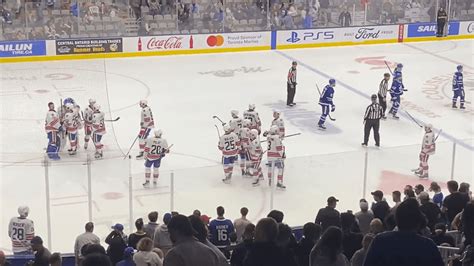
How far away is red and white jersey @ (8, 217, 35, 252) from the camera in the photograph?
9.45m

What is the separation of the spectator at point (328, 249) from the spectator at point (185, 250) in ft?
2.87

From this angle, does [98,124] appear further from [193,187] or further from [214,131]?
[193,187]

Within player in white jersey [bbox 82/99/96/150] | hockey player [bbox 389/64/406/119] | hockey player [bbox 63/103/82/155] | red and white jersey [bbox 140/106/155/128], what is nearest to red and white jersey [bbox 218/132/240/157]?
red and white jersey [bbox 140/106/155/128]

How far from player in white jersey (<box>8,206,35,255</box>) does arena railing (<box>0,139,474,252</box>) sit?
0.45 meters

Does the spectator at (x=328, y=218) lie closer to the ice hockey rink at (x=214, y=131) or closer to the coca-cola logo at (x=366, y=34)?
the ice hockey rink at (x=214, y=131)

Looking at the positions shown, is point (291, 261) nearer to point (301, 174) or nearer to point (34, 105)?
point (301, 174)

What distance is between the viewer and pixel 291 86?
60.2 ft

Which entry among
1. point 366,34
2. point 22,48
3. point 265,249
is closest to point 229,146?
point 265,249

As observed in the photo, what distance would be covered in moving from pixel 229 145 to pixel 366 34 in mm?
13729

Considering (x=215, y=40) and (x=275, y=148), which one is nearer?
(x=275, y=148)

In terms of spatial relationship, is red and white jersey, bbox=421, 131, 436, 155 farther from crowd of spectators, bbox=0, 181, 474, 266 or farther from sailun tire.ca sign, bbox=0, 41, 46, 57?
sailun tire.ca sign, bbox=0, 41, 46, 57

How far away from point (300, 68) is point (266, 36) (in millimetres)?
2531

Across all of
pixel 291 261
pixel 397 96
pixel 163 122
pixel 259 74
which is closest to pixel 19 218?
pixel 291 261

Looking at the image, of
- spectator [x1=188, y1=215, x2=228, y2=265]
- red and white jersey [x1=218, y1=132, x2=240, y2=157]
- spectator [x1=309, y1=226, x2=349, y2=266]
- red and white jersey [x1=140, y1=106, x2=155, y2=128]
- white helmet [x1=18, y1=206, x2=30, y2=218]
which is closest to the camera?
spectator [x1=188, y1=215, x2=228, y2=265]
